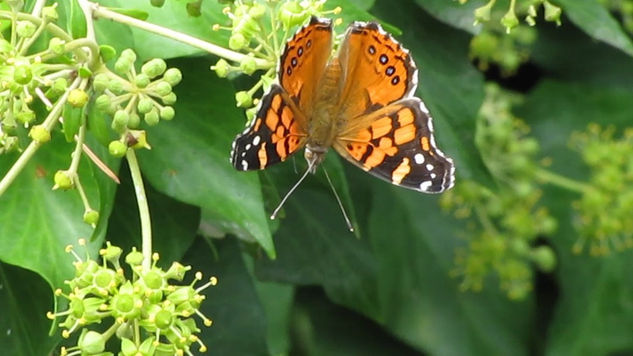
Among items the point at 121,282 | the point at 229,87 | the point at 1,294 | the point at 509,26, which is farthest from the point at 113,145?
the point at 509,26

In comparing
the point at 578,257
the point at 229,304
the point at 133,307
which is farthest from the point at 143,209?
the point at 578,257

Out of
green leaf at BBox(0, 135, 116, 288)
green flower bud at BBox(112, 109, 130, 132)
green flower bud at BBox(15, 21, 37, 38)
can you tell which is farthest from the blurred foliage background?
green flower bud at BBox(15, 21, 37, 38)

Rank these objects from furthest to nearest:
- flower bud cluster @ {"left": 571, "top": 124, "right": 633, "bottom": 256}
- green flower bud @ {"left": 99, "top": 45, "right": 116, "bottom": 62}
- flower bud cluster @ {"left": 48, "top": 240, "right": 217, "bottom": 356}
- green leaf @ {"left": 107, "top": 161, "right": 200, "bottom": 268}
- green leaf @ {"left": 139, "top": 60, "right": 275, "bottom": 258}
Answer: flower bud cluster @ {"left": 571, "top": 124, "right": 633, "bottom": 256}, green leaf @ {"left": 107, "top": 161, "right": 200, "bottom": 268}, green leaf @ {"left": 139, "top": 60, "right": 275, "bottom": 258}, green flower bud @ {"left": 99, "top": 45, "right": 116, "bottom": 62}, flower bud cluster @ {"left": 48, "top": 240, "right": 217, "bottom": 356}

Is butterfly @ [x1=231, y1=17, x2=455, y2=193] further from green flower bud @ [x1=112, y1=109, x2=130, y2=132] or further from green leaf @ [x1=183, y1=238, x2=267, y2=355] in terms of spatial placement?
green leaf @ [x1=183, y1=238, x2=267, y2=355]

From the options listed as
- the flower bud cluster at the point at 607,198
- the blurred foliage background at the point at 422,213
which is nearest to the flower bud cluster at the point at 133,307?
the blurred foliage background at the point at 422,213

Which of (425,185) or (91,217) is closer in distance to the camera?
(91,217)

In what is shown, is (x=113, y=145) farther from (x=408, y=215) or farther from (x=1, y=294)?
(x=408, y=215)

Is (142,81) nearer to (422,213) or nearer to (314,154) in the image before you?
(314,154)
